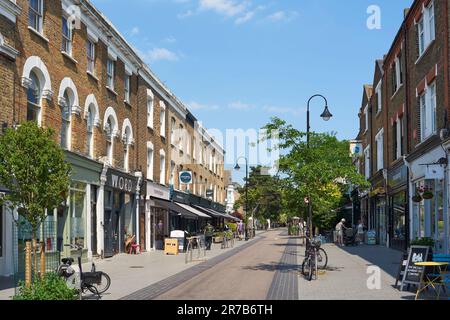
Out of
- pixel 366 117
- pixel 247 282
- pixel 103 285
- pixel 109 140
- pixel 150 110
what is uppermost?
pixel 366 117

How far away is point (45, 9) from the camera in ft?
66.6

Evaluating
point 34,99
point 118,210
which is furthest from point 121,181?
point 34,99

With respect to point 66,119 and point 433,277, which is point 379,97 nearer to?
point 66,119

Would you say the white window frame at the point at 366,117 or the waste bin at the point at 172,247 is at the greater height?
the white window frame at the point at 366,117

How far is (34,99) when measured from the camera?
64.0ft

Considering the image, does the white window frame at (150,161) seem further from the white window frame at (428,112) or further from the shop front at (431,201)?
the white window frame at (428,112)

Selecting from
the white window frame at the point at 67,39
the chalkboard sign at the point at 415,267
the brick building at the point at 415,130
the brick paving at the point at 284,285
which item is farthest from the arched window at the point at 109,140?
the chalkboard sign at the point at 415,267

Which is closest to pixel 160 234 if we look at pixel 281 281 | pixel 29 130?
pixel 281 281

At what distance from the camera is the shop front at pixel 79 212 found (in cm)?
2134

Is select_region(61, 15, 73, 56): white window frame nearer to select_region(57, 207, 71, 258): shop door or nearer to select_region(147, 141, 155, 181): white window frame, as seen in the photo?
select_region(57, 207, 71, 258): shop door

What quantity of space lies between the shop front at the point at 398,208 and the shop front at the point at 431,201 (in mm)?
1276

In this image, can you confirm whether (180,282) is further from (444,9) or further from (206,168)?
(206,168)

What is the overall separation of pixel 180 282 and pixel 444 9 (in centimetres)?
1190

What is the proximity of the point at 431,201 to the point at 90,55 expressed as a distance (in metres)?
15.0
